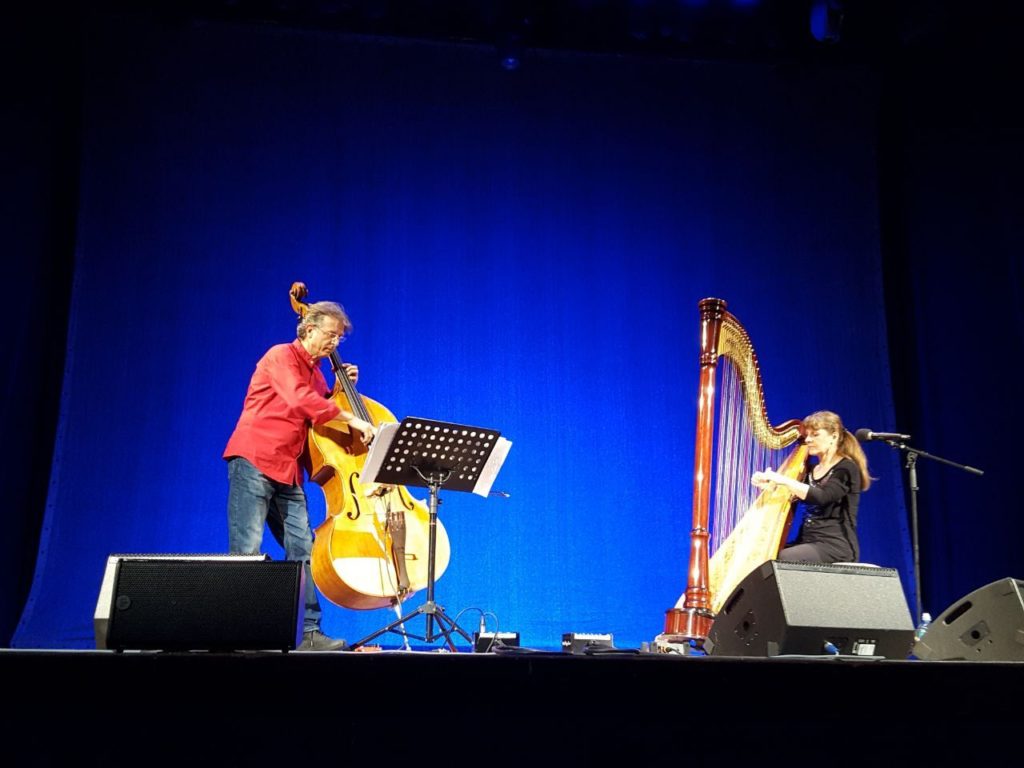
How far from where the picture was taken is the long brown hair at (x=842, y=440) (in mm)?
5129

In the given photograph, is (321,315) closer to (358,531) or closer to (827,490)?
(358,531)

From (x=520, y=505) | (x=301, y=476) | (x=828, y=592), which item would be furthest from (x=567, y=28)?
(x=828, y=592)

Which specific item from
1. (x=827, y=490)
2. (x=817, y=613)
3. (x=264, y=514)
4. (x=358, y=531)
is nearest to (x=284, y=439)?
(x=264, y=514)

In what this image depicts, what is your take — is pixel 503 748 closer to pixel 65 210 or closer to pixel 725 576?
pixel 725 576

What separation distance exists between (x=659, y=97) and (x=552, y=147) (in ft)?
2.70

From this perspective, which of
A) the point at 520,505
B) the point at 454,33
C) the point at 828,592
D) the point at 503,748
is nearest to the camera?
the point at 503,748

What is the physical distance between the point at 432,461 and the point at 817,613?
1.93 metres

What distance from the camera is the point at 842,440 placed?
519cm

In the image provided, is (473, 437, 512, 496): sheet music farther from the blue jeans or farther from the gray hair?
the gray hair

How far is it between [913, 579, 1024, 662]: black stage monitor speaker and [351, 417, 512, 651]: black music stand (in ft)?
5.56

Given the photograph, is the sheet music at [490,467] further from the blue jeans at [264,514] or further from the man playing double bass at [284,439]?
the blue jeans at [264,514]

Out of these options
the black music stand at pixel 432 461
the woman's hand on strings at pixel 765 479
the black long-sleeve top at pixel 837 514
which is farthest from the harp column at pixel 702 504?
the black music stand at pixel 432 461

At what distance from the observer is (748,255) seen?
6.74m

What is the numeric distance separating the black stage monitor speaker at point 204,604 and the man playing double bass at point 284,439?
7.64 ft
